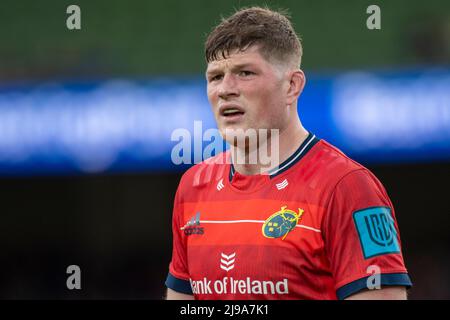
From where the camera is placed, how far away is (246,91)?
3.70 metres

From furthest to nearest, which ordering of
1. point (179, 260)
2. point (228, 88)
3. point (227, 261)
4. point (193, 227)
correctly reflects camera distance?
1. point (179, 260)
2. point (193, 227)
3. point (228, 88)
4. point (227, 261)

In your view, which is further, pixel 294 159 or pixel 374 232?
pixel 294 159

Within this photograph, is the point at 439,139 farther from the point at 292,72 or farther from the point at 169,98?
the point at 292,72

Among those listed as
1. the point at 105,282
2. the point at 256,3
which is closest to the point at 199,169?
the point at 256,3

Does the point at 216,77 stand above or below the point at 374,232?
above

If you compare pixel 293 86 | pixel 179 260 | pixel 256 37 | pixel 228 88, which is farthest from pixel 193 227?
pixel 256 37

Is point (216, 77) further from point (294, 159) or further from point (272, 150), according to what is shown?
point (294, 159)

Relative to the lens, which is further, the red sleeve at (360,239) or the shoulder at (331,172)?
the shoulder at (331,172)

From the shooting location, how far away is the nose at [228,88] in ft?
12.1

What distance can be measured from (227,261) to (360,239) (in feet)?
2.19

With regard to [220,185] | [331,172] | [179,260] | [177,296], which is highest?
[331,172]

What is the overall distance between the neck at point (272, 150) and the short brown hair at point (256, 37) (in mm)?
377

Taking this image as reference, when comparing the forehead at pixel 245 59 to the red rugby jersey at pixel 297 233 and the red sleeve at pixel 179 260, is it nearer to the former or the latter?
the red rugby jersey at pixel 297 233

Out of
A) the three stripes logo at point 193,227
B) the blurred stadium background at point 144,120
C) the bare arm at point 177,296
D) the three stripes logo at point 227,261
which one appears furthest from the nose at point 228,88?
the blurred stadium background at point 144,120
